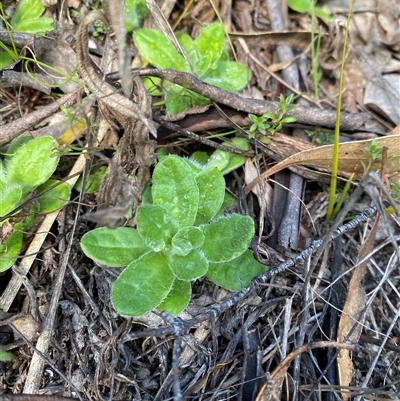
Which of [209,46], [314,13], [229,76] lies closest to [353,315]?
[229,76]

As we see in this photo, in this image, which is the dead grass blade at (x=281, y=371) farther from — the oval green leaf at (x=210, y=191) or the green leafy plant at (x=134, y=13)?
the green leafy plant at (x=134, y=13)

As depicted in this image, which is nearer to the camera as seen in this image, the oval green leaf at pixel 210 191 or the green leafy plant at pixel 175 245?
the green leafy plant at pixel 175 245

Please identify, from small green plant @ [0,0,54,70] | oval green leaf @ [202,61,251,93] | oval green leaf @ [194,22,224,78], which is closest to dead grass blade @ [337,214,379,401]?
oval green leaf @ [202,61,251,93]

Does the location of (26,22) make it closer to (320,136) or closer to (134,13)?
(134,13)

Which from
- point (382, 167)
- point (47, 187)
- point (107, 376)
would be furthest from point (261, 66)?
point (107, 376)

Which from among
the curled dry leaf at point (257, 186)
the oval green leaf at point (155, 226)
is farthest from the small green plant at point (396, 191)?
the oval green leaf at point (155, 226)
